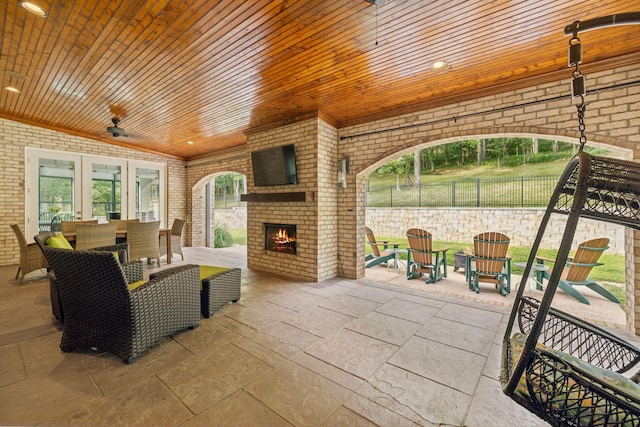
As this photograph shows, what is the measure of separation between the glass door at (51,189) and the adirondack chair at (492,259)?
8741mm

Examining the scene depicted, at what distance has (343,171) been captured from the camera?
4.53 meters

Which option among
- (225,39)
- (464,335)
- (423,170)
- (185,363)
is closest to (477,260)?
(464,335)

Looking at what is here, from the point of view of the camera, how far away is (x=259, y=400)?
1688 millimetres

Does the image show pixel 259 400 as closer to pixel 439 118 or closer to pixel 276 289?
pixel 276 289

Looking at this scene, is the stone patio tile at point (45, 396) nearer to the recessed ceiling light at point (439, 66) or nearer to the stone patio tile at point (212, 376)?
the stone patio tile at point (212, 376)

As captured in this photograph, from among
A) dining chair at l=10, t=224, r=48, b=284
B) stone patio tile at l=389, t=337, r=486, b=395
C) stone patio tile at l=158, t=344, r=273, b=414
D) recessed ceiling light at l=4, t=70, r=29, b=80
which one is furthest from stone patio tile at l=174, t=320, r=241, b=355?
recessed ceiling light at l=4, t=70, r=29, b=80

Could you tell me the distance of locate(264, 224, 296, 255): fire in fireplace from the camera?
4.77 m

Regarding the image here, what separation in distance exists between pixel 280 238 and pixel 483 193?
7.78 meters

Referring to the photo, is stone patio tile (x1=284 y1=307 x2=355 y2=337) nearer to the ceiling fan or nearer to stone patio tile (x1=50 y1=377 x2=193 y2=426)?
stone patio tile (x1=50 y1=377 x2=193 y2=426)

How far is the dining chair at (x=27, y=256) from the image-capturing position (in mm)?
4051

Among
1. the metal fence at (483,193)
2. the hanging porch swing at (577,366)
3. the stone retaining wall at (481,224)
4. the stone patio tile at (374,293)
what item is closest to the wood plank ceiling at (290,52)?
the hanging porch swing at (577,366)

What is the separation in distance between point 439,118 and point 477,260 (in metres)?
2.41

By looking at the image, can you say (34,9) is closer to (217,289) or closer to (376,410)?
(217,289)

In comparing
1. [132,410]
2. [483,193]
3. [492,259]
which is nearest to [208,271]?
[132,410]
